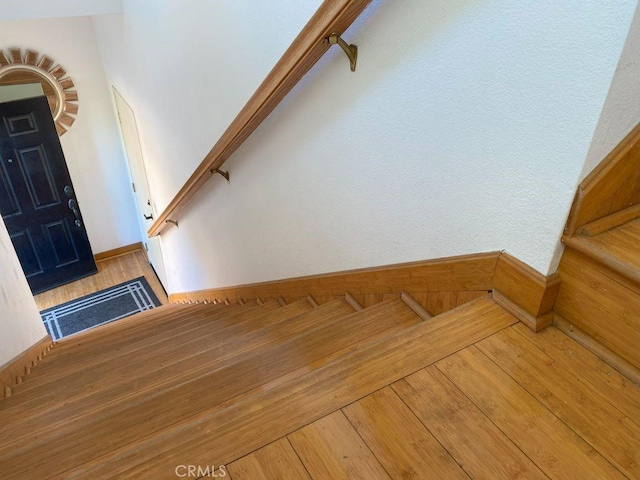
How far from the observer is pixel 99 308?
468 cm

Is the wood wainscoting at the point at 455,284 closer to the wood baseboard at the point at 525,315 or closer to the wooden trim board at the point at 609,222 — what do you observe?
the wood baseboard at the point at 525,315

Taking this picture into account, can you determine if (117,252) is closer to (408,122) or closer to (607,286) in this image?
(408,122)

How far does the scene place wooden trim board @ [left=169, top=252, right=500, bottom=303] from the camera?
1227mm

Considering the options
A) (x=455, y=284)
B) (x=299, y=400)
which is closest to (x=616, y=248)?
(x=455, y=284)

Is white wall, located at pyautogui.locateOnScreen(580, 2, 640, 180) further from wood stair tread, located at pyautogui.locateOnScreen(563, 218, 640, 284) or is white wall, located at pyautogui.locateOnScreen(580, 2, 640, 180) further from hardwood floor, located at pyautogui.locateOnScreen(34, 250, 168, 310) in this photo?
hardwood floor, located at pyautogui.locateOnScreen(34, 250, 168, 310)

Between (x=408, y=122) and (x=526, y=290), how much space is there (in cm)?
51

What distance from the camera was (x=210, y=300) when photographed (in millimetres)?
3377

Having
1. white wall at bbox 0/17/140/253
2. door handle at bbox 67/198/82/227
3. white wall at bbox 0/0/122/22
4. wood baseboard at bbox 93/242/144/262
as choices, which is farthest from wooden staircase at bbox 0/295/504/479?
wood baseboard at bbox 93/242/144/262

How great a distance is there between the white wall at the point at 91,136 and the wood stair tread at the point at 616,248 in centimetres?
457

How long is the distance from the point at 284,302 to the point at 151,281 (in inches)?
127

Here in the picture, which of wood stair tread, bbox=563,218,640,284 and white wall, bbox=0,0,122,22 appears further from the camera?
white wall, bbox=0,0,122,22

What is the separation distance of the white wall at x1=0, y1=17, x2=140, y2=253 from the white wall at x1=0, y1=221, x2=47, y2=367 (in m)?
2.24

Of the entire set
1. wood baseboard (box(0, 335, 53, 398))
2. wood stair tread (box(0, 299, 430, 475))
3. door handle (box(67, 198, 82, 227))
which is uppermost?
wood stair tread (box(0, 299, 430, 475))

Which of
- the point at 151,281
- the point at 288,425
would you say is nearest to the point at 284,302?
the point at 288,425
